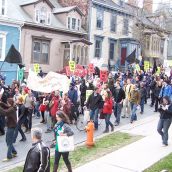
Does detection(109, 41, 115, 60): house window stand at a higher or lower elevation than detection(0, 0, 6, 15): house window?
lower

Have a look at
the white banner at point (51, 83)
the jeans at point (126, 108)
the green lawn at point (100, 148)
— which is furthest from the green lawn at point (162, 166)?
the jeans at point (126, 108)

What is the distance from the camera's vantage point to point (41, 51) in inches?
1212

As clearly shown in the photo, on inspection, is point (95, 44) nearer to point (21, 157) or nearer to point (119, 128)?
point (119, 128)

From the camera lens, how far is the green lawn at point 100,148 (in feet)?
35.8

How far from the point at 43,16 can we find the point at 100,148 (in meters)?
20.3

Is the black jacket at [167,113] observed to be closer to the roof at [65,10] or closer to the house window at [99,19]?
the roof at [65,10]

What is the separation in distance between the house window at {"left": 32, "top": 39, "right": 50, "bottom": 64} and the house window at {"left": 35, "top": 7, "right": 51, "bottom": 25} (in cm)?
151

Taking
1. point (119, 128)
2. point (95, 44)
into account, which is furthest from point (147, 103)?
point (95, 44)

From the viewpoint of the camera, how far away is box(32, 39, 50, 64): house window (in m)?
A: 30.3

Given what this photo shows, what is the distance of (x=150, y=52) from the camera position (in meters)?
43.3

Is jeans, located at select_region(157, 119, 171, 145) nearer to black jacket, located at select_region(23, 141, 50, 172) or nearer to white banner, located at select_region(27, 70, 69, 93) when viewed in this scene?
white banner, located at select_region(27, 70, 69, 93)

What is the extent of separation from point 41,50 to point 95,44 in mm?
6215

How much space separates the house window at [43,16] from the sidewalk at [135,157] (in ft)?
59.9

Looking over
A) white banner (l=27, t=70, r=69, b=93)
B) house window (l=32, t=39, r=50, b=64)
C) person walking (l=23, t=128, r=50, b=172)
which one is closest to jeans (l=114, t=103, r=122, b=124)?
white banner (l=27, t=70, r=69, b=93)
